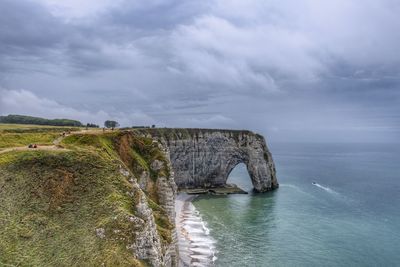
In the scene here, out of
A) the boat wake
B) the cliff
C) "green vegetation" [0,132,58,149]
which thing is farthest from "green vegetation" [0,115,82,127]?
the boat wake

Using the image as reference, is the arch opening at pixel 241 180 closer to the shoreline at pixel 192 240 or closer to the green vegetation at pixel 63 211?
the shoreline at pixel 192 240

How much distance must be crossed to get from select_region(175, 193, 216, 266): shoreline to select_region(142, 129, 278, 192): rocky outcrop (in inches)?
1094

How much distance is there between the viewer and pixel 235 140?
441ft

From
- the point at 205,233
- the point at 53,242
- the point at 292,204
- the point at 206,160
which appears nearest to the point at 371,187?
the point at 292,204

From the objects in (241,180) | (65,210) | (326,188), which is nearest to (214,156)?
(241,180)

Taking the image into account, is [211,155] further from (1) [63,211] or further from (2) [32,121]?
(1) [63,211]

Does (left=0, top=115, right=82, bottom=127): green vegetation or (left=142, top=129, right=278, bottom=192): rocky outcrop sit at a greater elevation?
(left=0, top=115, right=82, bottom=127): green vegetation

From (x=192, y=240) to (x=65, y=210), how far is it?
35.9 m

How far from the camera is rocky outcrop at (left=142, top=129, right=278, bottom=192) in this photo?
417ft

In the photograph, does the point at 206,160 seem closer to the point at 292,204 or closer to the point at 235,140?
the point at 235,140

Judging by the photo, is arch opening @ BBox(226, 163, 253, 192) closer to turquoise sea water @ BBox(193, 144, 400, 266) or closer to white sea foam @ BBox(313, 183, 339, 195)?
turquoise sea water @ BBox(193, 144, 400, 266)

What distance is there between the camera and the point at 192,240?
72812 millimetres

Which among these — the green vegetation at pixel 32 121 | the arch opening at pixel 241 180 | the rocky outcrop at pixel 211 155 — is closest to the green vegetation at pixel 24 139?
the rocky outcrop at pixel 211 155

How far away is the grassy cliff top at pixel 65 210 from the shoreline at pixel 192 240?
1307cm
